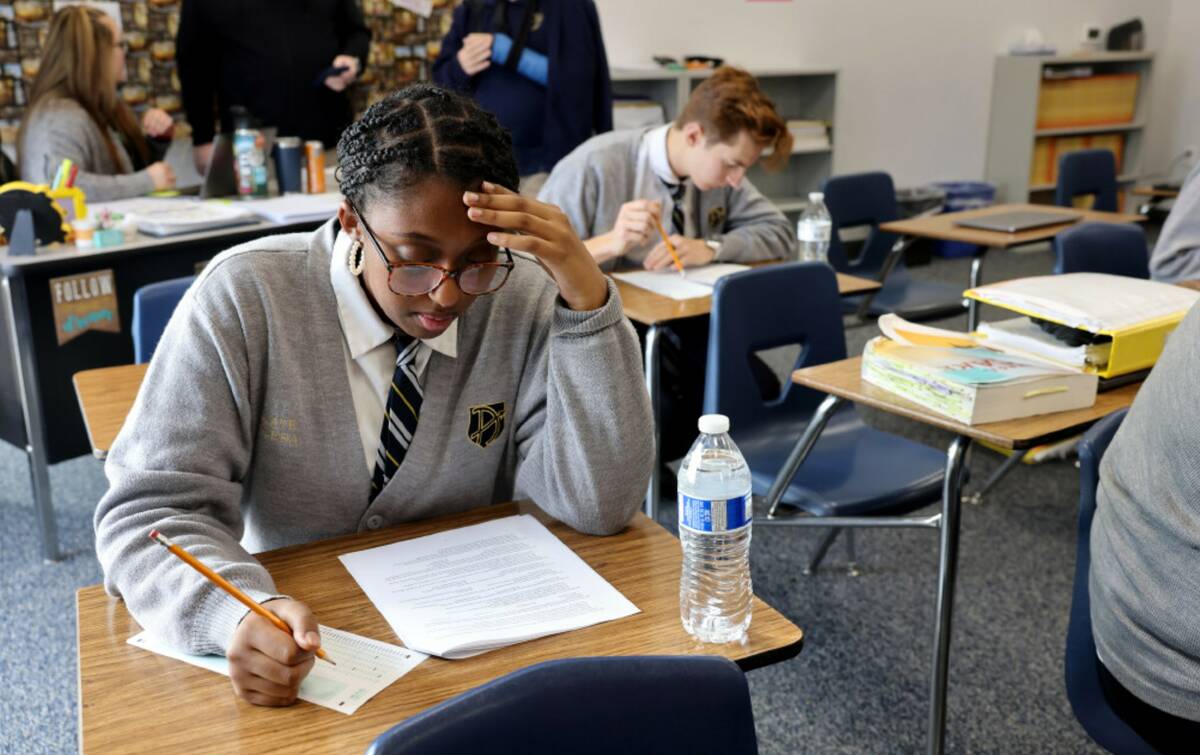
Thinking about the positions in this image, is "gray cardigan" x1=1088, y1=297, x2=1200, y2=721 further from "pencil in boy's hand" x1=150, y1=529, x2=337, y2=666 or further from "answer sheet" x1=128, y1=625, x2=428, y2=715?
"pencil in boy's hand" x1=150, y1=529, x2=337, y2=666

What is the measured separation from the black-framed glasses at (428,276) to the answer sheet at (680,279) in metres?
1.45

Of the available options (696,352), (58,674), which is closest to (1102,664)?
(696,352)

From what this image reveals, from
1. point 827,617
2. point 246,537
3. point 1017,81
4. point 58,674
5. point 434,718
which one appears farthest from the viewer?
point 1017,81

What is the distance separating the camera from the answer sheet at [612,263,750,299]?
106 inches

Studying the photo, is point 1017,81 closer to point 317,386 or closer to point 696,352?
point 696,352

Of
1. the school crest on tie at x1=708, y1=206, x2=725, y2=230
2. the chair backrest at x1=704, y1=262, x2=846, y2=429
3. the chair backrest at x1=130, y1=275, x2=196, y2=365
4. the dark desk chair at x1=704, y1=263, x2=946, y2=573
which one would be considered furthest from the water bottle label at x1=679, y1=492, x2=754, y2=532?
the school crest on tie at x1=708, y1=206, x2=725, y2=230

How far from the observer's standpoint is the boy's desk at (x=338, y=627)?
96 centimetres

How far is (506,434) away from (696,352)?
1.49 meters

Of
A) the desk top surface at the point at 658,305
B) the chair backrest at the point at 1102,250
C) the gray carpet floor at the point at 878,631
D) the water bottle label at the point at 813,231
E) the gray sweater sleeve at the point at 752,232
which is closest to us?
the gray carpet floor at the point at 878,631

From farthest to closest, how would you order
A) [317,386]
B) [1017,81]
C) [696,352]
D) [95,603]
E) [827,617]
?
[1017,81] → [696,352] → [827,617] → [317,386] → [95,603]

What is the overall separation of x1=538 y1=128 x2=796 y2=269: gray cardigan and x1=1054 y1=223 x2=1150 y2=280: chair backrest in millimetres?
768

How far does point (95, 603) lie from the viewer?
120 cm

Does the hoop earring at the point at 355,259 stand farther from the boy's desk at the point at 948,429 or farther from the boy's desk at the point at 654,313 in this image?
the boy's desk at the point at 654,313

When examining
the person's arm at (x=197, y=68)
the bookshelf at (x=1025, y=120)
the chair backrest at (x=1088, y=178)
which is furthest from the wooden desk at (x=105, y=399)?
the bookshelf at (x=1025, y=120)
